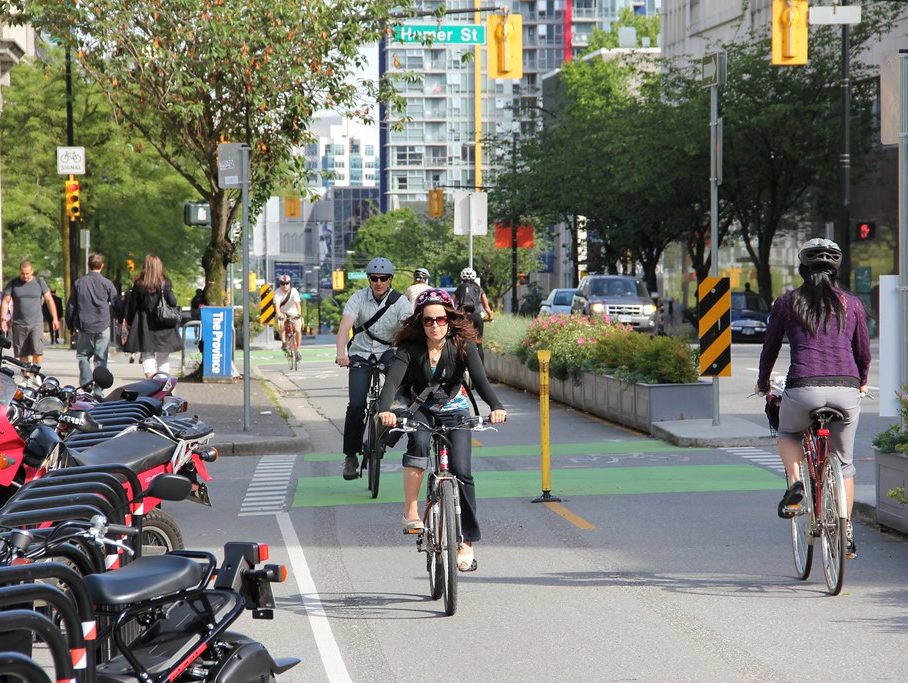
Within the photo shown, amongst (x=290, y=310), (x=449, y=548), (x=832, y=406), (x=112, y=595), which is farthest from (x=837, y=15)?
(x=112, y=595)

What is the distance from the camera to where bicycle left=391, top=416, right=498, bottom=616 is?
7949 millimetres

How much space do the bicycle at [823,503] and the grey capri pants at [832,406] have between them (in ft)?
0.12

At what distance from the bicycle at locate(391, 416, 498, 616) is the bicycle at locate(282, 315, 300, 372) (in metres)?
23.3

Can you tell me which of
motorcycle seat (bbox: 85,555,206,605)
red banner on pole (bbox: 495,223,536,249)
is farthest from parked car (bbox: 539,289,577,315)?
motorcycle seat (bbox: 85,555,206,605)

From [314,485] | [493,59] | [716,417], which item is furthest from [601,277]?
[314,485]

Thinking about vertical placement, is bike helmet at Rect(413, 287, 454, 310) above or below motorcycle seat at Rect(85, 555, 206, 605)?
above

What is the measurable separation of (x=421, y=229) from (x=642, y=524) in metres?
93.4

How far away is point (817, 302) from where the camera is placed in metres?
8.55

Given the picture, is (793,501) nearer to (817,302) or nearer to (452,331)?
(817,302)

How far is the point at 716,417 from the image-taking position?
17.0 metres

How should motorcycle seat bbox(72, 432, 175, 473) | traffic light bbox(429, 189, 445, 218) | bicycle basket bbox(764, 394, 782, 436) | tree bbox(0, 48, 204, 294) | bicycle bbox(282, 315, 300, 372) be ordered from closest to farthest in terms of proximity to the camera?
motorcycle seat bbox(72, 432, 175, 473) → bicycle basket bbox(764, 394, 782, 436) → bicycle bbox(282, 315, 300, 372) → tree bbox(0, 48, 204, 294) → traffic light bbox(429, 189, 445, 218)

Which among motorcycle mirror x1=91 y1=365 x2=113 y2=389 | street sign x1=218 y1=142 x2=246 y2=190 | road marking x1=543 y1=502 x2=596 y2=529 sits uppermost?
street sign x1=218 y1=142 x2=246 y2=190

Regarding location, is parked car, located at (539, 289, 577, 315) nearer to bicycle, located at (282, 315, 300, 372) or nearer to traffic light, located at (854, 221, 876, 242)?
traffic light, located at (854, 221, 876, 242)

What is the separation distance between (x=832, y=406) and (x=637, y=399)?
30.9 feet
